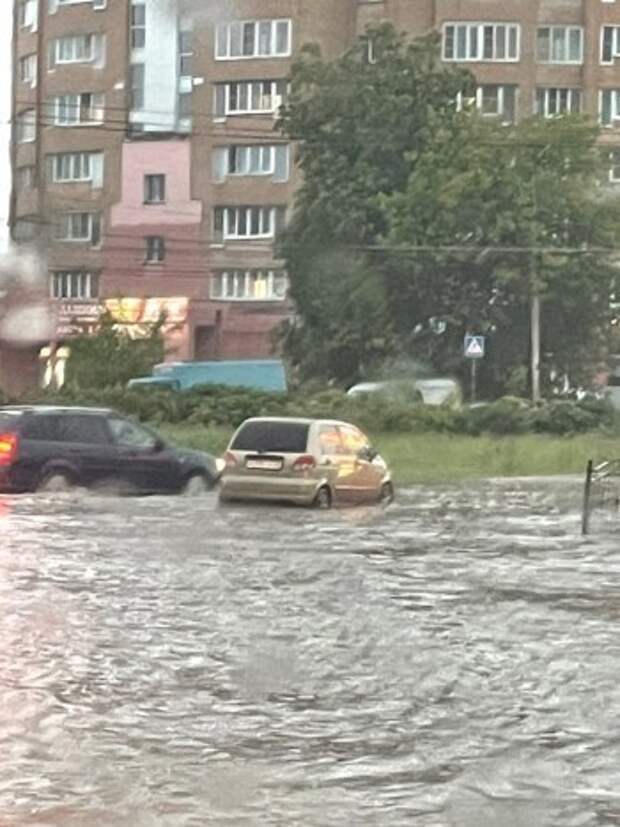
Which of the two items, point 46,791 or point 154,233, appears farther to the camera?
point 154,233

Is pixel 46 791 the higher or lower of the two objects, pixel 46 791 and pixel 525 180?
the lower

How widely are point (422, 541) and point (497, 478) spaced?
48.7ft

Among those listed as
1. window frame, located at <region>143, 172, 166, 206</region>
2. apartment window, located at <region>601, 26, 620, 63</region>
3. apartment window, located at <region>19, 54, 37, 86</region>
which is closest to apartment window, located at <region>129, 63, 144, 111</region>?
apartment window, located at <region>19, 54, 37, 86</region>

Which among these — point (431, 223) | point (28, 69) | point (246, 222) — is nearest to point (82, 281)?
point (246, 222)

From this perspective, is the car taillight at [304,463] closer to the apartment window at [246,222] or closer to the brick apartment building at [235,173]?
the brick apartment building at [235,173]

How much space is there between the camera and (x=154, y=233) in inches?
2527

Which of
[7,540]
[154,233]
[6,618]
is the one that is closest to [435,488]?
[7,540]

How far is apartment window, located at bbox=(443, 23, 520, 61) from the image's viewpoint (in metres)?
67.9

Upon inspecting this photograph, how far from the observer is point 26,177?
162 feet

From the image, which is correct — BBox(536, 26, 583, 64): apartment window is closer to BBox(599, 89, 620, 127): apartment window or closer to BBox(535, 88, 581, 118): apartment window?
BBox(535, 88, 581, 118): apartment window

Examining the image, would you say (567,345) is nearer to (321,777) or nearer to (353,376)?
(353,376)

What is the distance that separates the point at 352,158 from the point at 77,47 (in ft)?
101

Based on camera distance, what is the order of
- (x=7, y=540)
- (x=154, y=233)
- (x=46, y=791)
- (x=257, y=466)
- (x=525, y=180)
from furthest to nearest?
(x=154, y=233) → (x=525, y=180) → (x=257, y=466) → (x=7, y=540) → (x=46, y=791)

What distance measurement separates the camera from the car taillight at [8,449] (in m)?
28.6
